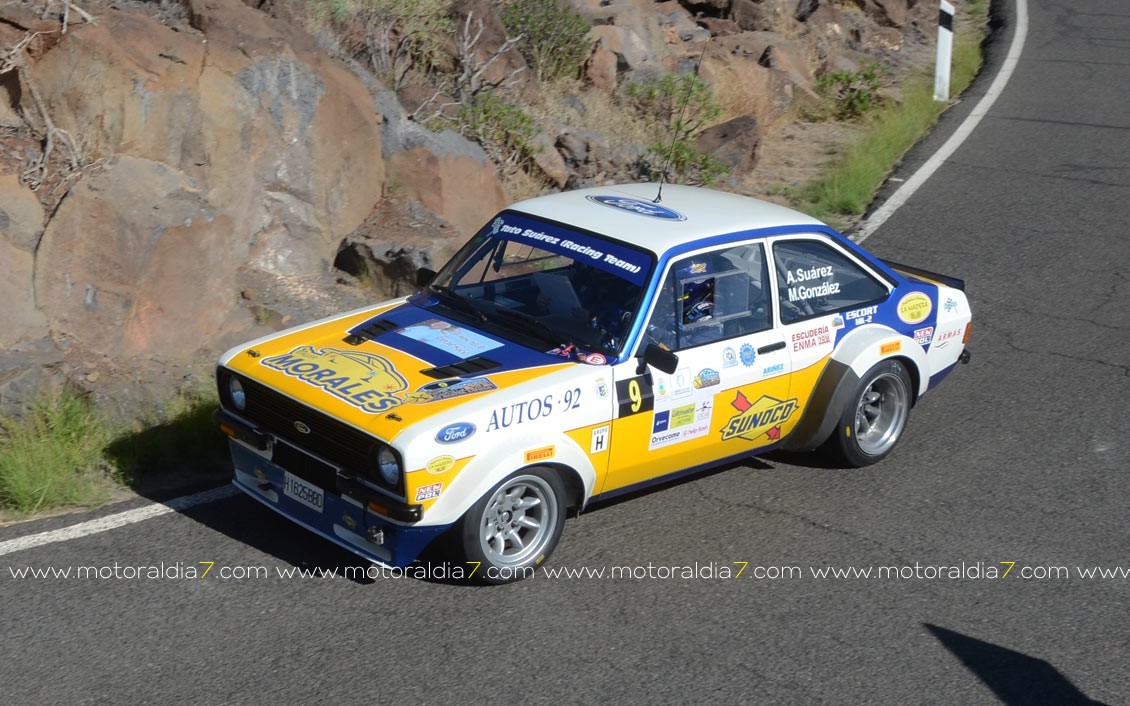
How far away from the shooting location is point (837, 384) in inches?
262

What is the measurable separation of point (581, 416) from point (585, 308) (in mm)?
703

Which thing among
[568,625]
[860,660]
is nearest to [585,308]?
[568,625]

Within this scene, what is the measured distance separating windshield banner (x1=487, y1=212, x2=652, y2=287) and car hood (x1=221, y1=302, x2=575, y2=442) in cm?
63

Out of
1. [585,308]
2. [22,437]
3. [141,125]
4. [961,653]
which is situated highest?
[141,125]

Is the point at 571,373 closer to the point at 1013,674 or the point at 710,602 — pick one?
the point at 710,602

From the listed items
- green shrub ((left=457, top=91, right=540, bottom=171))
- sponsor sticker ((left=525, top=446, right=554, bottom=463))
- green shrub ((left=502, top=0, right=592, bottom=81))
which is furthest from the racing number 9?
green shrub ((left=502, top=0, right=592, bottom=81))

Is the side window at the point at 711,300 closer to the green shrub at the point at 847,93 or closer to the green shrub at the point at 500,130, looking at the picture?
the green shrub at the point at 500,130

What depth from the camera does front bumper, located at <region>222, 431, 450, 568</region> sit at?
5184 mm

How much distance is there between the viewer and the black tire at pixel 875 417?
269 inches

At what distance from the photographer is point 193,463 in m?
6.75

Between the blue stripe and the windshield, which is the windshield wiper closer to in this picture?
the windshield

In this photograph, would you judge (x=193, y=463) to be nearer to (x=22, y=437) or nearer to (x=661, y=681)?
(x=22, y=437)

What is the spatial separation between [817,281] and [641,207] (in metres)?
1.07

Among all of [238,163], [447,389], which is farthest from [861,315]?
[238,163]
